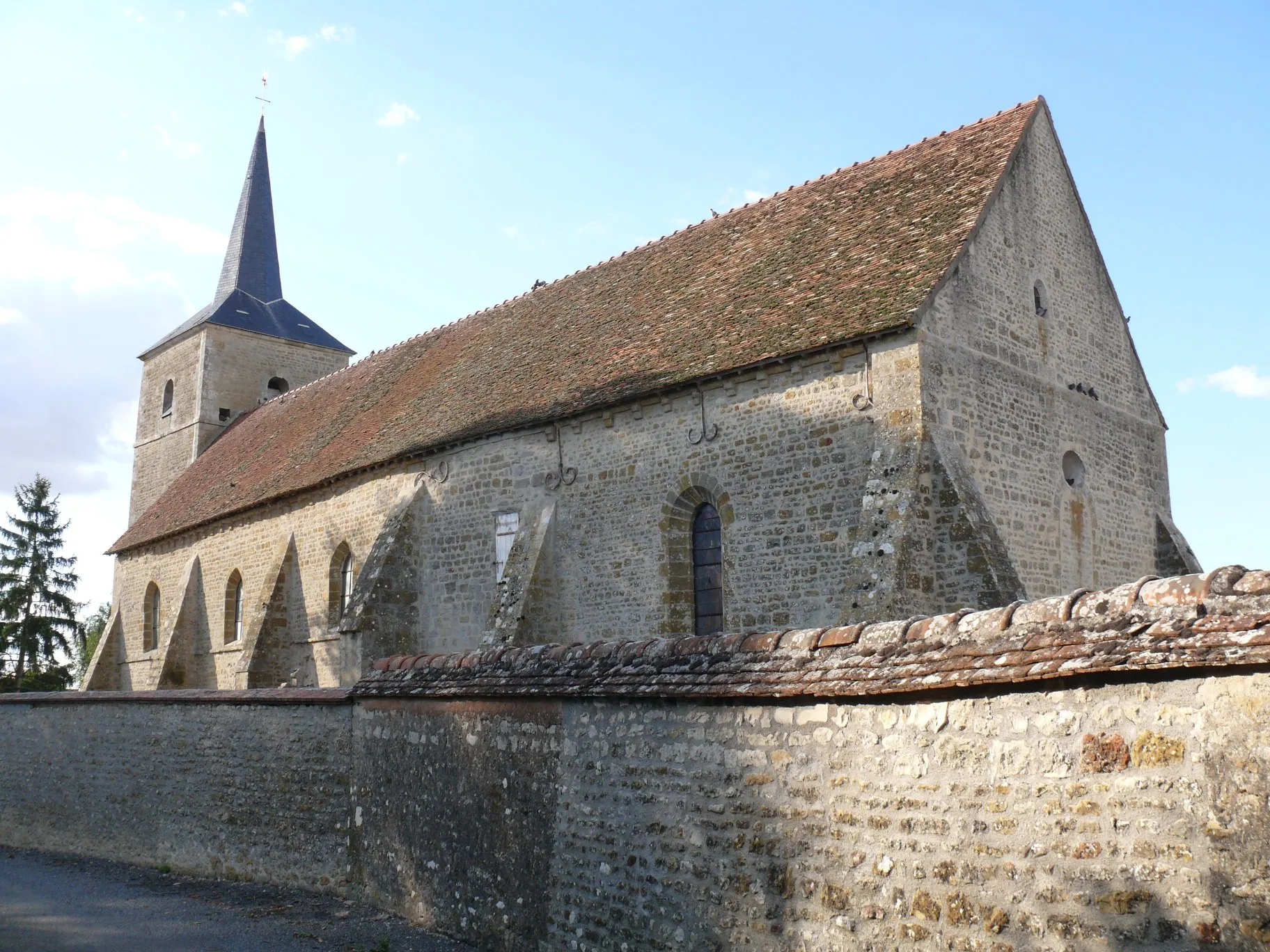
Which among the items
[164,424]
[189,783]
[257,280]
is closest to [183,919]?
[189,783]

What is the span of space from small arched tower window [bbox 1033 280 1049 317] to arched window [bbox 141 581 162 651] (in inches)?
869

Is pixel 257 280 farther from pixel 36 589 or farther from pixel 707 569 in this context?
pixel 707 569

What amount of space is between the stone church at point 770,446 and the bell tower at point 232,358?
480 inches

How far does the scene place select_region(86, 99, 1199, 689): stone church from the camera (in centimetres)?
1234

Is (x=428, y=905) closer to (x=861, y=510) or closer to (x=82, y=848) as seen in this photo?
(x=861, y=510)

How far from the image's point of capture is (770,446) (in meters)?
13.3

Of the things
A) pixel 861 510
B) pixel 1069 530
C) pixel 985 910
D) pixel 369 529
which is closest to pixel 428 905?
pixel 985 910

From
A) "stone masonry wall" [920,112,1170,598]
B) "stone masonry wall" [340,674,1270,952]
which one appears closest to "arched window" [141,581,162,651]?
"stone masonry wall" [340,674,1270,952]

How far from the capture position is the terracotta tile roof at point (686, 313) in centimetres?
1352

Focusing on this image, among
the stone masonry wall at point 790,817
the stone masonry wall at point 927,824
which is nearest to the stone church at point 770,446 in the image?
the stone masonry wall at point 790,817

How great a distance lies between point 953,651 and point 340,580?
16.5m

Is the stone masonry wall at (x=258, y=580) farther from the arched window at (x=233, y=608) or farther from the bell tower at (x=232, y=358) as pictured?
the bell tower at (x=232, y=358)

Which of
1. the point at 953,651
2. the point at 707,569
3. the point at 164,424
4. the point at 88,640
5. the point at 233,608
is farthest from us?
the point at 88,640

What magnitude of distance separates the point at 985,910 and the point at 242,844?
869 cm
